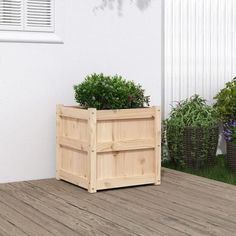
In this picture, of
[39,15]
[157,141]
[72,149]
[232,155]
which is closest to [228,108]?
[232,155]

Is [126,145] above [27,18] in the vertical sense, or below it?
below

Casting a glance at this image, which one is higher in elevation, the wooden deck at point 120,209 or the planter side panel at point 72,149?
the planter side panel at point 72,149

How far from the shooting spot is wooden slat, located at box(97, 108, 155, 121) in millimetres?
4730

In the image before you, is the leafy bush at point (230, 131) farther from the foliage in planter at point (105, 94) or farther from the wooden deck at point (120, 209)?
the foliage in planter at point (105, 94)

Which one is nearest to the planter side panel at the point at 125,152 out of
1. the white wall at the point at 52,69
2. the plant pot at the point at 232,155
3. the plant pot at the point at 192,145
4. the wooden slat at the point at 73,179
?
the wooden slat at the point at 73,179

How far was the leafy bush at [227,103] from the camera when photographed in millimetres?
6133

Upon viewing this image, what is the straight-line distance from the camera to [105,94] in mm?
4859

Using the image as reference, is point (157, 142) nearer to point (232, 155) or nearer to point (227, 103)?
point (232, 155)

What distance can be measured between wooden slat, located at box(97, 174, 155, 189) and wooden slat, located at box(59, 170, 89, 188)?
12 centimetres

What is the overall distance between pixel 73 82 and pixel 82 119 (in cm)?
68

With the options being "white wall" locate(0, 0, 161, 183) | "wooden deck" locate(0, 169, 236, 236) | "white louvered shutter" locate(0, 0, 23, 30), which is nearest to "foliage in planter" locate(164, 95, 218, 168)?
"white wall" locate(0, 0, 161, 183)

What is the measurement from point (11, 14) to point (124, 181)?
5.56 ft

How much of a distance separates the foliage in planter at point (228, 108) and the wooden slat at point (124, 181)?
1.33 metres

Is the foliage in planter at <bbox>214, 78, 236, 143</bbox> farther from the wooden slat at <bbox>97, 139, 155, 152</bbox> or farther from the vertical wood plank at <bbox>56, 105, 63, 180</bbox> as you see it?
the vertical wood plank at <bbox>56, 105, 63, 180</bbox>
